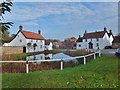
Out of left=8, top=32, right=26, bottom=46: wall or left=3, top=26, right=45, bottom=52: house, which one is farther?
left=8, top=32, right=26, bottom=46: wall

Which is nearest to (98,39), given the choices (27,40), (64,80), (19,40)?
(27,40)

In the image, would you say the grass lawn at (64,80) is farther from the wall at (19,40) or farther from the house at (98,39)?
the house at (98,39)

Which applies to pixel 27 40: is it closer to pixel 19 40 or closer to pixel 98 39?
pixel 19 40

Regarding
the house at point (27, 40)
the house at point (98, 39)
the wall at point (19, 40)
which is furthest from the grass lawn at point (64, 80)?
the house at point (98, 39)

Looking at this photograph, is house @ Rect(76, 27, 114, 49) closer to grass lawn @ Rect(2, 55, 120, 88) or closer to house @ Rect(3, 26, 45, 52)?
house @ Rect(3, 26, 45, 52)

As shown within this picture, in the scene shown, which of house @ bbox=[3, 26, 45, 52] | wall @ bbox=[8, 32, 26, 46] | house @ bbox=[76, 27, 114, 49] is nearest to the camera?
house @ bbox=[3, 26, 45, 52]

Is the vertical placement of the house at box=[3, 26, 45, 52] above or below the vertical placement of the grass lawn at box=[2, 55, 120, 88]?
above

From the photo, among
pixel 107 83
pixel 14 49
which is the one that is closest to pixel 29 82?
pixel 107 83

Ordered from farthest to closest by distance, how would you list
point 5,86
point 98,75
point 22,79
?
point 98,75 < point 22,79 < point 5,86

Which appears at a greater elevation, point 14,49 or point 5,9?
point 5,9

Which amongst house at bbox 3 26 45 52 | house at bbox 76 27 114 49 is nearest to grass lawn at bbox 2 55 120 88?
house at bbox 3 26 45 52

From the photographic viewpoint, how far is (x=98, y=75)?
9797mm

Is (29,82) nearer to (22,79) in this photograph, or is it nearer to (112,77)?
→ (22,79)

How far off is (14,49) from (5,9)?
28470mm
